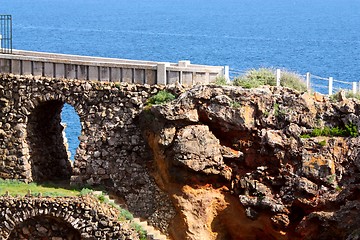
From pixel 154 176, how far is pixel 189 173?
2210 millimetres

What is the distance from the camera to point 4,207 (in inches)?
2110

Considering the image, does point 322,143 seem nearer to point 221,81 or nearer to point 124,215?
point 221,81

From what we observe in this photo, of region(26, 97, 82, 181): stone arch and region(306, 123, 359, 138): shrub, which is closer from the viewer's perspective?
region(306, 123, 359, 138): shrub

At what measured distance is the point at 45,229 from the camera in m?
53.9

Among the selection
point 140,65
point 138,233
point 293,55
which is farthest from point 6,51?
point 293,55

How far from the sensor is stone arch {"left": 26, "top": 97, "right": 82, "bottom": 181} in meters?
57.3

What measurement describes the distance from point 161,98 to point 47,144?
26.4 feet

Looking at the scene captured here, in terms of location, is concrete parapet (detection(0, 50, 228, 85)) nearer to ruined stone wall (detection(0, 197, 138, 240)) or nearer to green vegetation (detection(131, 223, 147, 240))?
ruined stone wall (detection(0, 197, 138, 240))

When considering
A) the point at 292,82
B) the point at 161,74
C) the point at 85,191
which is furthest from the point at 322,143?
the point at 85,191

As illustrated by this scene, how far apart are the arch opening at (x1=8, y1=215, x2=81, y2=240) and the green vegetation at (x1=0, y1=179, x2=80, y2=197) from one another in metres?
1.17

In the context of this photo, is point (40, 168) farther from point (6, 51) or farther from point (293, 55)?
point (293, 55)

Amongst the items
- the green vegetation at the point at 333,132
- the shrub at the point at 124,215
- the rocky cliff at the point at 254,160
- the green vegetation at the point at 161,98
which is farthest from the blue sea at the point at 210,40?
the green vegetation at the point at 333,132

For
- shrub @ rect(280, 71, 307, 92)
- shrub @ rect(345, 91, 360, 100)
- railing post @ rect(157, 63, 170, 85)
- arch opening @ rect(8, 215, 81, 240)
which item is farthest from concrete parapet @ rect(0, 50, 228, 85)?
arch opening @ rect(8, 215, 81, 240)

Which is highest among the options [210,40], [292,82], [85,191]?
[210,40]
